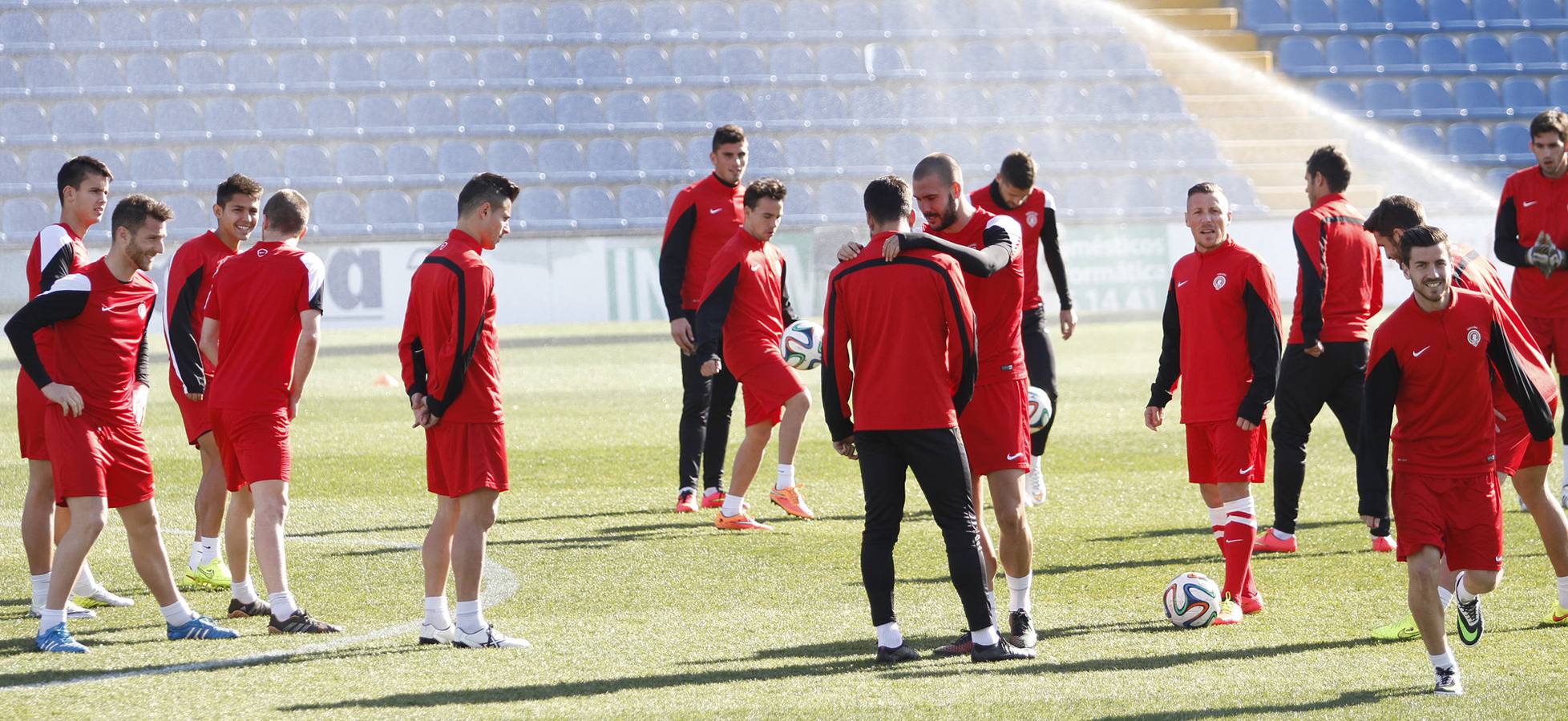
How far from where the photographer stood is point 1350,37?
29.6m

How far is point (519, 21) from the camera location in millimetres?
28766

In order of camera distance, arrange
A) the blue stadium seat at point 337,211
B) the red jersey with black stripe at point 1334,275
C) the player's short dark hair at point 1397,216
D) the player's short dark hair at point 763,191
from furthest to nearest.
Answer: the blue stadium seat at point 337,211 < the player's short dark hair at point 763,191 < the red jersey with black stripe at point 1334,275 < the player's short dark hair at point 1397,216

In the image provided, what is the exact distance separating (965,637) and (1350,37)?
26899mm

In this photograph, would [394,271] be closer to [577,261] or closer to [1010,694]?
[577,261]

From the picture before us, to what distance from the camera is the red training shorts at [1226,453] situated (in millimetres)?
5883

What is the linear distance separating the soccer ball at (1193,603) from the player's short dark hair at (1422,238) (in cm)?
151

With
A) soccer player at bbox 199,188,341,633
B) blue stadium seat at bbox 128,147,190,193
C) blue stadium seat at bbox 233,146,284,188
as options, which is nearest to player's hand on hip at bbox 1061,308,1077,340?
soccer player at bbox 199,188,341,633

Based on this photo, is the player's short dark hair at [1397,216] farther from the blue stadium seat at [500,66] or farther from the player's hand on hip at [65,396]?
the blue stadium seat at [500,66]

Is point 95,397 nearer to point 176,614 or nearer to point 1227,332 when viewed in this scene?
point 176,614

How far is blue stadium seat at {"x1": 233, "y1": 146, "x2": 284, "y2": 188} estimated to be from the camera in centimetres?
2601

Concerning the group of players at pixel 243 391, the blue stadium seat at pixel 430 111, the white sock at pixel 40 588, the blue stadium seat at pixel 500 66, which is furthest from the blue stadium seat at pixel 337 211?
the group of players at pixel 243 391

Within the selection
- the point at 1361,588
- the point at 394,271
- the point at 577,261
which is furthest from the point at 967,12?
the point at 1361,588

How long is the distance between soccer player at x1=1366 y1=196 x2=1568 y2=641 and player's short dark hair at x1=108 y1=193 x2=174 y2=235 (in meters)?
4.07

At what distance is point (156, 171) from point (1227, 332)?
76.7 feet
